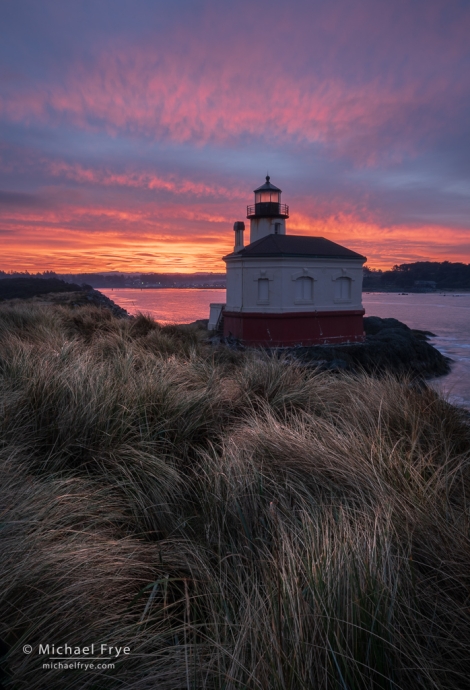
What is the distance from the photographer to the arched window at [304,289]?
24.5 meters

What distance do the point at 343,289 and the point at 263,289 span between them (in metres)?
5.09

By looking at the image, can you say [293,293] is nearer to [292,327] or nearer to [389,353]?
[292,327]

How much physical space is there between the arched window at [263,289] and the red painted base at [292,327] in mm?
899

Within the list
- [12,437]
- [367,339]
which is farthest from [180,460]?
[367,339]

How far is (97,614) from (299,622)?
777 mm

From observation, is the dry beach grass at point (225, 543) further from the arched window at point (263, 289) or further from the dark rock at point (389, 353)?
the arched window at point (263, 289)

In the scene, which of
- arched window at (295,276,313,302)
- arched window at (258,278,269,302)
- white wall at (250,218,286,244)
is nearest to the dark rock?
arched window at (295,276,313,302)

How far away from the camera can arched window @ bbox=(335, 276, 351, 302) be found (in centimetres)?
2589

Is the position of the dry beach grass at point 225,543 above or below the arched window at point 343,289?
below

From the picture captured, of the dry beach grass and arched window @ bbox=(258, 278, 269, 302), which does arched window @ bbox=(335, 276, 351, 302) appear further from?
the dry beach grass

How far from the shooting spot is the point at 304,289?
81.1 feet

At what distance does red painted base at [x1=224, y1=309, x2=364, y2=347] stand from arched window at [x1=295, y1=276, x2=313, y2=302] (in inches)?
32.4

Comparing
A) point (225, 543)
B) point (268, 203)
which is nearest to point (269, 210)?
point (268, 203)

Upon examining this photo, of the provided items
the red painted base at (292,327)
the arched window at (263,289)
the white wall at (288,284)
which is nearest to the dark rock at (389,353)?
the red painted base at (292,327)
